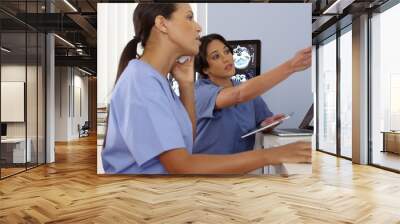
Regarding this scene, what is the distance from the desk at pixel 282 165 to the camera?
627 cm

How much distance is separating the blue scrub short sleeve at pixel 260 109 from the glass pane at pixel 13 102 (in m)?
3.84

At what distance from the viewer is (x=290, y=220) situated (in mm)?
4000

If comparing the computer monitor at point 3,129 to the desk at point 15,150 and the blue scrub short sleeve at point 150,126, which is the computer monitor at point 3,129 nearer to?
the desk at point 15,150

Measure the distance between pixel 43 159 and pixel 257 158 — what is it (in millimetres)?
4560

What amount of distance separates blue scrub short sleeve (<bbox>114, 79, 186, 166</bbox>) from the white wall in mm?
1393

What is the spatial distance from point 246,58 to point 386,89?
2.99 m

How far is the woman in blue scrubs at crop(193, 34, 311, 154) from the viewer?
6223 mm

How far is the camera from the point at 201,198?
16.5 feet

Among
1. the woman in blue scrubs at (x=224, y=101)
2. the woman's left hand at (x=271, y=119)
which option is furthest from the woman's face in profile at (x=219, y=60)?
the woman's left hand at (x=271, y=119)

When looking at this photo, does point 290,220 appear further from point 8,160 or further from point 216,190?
point 8,160

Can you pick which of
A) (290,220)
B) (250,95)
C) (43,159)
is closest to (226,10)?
(250,95)

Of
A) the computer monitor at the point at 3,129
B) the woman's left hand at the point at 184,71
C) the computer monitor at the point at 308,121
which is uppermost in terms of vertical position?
the woman's left hand at the point at 184,71

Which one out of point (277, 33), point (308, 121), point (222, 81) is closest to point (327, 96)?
point (308, 121)

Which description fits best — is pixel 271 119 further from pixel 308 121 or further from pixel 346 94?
pixel 346 94
